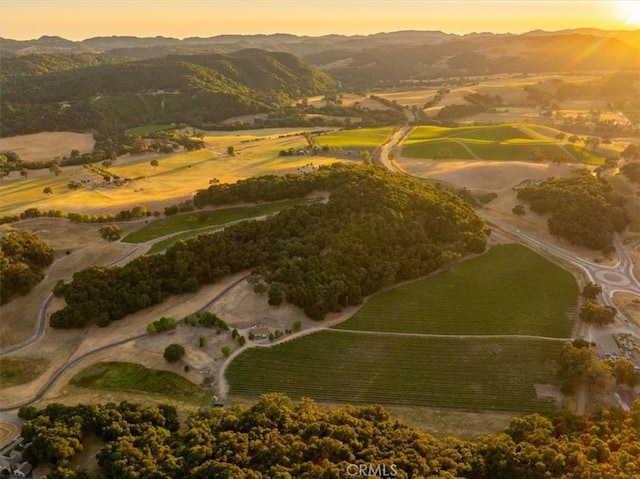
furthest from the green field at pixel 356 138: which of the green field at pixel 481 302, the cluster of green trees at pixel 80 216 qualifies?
A: the green field at pixel 481 302

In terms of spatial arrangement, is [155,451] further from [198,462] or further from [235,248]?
[235,248]

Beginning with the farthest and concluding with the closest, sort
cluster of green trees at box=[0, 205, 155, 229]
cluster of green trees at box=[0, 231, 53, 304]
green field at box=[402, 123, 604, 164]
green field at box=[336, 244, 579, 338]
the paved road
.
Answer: green field at box=[402, 123, 604, 164] → cluster of green trees at box=[0, 205, 155, 229] → the paved road → cluster of green trees at box=[0, 231, 53, 304] → green field at box=[336, 244, 579, 338]

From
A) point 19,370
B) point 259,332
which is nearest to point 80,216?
point 19,370

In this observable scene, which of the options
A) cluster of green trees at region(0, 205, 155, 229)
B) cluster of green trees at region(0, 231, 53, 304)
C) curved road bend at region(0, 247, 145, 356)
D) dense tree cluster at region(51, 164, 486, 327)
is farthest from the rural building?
cluster of green trees at region(0, 205, 155, 229)

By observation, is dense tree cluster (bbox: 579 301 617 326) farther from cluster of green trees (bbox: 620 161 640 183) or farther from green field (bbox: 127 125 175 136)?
green field (bbox: 127 125 175 136)

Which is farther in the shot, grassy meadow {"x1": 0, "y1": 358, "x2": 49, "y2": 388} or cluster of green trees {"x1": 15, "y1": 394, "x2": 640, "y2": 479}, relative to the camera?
grassy meadow {"x1": 0, "y1": 358, "x2": 49, "y2": 388}

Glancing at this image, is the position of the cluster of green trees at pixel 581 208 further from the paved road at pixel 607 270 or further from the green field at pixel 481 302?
the green field at pixel 481 302

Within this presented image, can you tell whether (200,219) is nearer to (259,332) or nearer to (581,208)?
(259,332)
